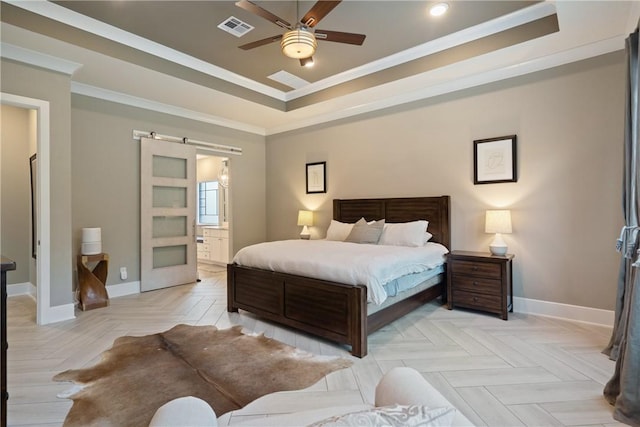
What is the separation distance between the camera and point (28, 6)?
287 cm

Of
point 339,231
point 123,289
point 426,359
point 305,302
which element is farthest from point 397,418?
point 123,289

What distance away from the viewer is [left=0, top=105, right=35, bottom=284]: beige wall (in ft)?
15.1

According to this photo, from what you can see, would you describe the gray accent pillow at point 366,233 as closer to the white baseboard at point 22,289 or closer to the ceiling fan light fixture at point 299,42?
the ceiling fan light fixture at point 299,42

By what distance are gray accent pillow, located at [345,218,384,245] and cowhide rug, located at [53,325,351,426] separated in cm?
188

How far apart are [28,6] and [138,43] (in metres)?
0.91

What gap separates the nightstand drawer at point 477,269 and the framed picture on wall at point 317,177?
106 inches

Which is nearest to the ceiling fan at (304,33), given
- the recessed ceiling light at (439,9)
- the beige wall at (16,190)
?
the recessed ceiling light at (439,9)

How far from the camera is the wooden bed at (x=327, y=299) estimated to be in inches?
105

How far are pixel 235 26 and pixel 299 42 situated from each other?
109 centimetres

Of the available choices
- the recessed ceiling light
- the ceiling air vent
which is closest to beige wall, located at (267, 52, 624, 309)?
the recessed ceiling light

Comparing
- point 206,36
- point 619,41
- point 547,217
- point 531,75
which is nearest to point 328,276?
point 547,217

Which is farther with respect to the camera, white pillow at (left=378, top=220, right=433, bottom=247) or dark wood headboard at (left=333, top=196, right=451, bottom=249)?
dark wood headboard at (left=333, top=196, right=451, bottom=249)

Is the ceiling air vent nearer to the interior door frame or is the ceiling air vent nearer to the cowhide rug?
the interior door frame

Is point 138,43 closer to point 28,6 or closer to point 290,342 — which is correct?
point 28,6
